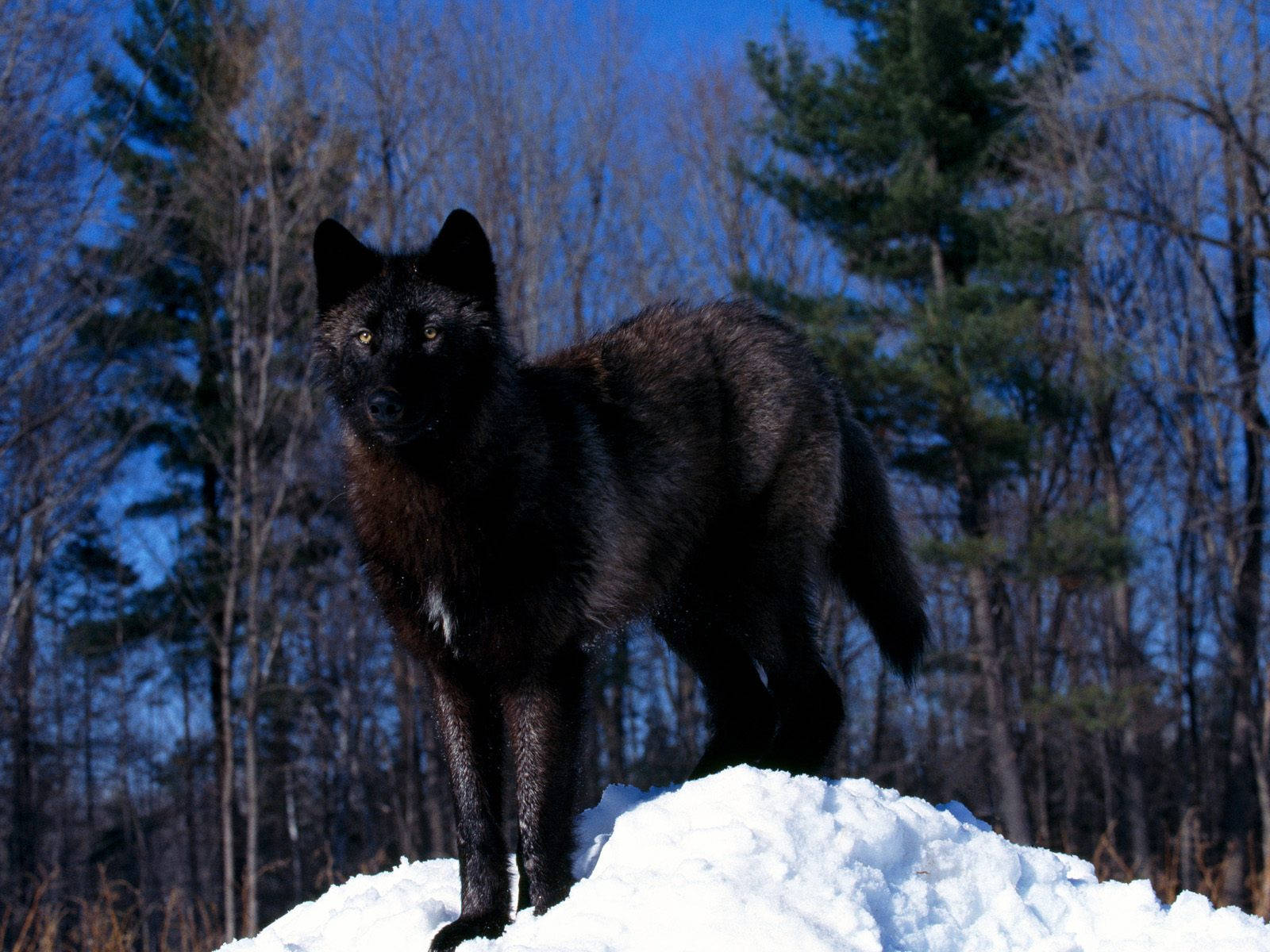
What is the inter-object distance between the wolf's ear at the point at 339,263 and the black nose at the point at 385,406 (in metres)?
0.73

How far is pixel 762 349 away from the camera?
4.70 meters

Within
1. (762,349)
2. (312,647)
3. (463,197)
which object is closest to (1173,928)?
(762,349)

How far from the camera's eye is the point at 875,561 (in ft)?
15.7

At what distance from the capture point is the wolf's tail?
468 centimetres

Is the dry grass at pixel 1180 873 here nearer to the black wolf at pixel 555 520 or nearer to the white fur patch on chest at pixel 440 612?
the black wolf at pixel 555 520

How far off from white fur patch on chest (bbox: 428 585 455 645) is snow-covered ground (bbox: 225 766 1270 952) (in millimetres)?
843

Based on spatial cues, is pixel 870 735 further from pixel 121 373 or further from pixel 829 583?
pixel 829 583

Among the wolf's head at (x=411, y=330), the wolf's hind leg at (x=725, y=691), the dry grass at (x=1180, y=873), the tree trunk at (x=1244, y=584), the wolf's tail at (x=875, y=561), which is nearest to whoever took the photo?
the wolf's head at (x=411, y=330)

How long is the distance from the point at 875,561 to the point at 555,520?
1.83m

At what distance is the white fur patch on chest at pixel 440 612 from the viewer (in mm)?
3494

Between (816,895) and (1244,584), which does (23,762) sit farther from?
(1244,584)

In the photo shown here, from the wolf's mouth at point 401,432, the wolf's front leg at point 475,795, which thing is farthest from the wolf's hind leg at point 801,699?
the wolf's mouth at point 401,432

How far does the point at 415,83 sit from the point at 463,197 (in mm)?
2196

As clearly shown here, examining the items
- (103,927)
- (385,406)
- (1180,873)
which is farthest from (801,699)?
(1180,873)
